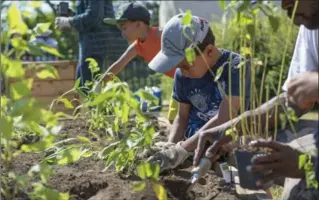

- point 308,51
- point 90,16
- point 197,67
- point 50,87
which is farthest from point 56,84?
point 308,51

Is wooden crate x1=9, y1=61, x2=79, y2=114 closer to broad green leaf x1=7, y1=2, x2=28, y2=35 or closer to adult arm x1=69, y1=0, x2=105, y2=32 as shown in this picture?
adult arm x1=69, y1=0, x2=105, y2=32

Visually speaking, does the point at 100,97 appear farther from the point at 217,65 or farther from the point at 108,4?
the point at 108,4

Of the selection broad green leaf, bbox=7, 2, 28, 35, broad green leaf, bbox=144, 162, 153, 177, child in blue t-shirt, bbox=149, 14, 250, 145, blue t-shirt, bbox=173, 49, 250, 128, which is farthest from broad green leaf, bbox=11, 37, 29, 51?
blue t-shirt, bbox=173, 49, 250, 128

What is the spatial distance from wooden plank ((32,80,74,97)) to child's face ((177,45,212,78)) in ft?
14.2

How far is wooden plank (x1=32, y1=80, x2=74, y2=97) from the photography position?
785 centimetres

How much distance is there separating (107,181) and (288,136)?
0.82 meters

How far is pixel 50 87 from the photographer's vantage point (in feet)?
25.8

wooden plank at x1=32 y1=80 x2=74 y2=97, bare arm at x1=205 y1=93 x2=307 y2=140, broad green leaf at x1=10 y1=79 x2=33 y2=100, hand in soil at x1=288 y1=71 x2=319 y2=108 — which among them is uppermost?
broad green leaf at x1=10 y1=79 x2=33 y2=100

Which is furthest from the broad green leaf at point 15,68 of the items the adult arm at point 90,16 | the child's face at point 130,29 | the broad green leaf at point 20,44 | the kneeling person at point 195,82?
the adult arm at point 90,16

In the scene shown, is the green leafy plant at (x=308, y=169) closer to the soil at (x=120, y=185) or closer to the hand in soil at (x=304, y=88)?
the hand in soil at (x=304, y=88)

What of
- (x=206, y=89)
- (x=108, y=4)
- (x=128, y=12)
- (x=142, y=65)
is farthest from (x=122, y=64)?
(x=142, y=65)

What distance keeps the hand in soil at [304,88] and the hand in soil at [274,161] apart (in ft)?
0.61

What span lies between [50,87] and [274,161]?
5872 millimetres

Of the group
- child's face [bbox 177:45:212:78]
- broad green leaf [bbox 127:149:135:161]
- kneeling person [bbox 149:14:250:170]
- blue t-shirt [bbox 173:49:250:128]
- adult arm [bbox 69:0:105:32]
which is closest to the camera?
broad green leaf [bbox 127:149:135:161]
